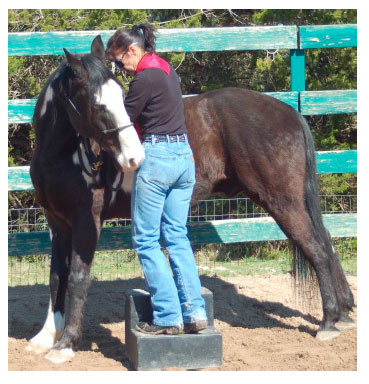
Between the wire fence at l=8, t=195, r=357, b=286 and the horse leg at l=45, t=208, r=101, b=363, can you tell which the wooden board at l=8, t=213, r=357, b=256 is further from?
the horse leg at l=45, t=208, r=101, b=363

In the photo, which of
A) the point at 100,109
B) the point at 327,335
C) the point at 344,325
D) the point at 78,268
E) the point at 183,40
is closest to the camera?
the point at 100,109

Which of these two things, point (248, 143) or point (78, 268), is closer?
point (78, 268)

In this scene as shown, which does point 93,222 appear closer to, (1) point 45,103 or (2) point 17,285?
(1) point 45,103

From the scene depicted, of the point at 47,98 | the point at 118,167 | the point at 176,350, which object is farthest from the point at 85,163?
the point at 176,350

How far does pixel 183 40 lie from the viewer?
20.0 ft

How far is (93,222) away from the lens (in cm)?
463

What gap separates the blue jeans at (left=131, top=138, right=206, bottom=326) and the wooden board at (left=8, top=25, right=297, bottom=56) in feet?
7.04

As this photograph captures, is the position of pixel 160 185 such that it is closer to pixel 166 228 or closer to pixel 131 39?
pixel 166 228

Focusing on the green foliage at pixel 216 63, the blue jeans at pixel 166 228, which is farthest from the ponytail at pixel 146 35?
the green foliage at pixel 216 63

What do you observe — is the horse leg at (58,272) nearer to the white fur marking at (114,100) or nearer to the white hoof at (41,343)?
the white hoof at (41,343)

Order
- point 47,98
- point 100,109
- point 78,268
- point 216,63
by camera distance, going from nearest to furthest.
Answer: point 100,109 < point 78,268 < point 47,98 < point 216,63

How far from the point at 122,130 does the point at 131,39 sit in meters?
0.65

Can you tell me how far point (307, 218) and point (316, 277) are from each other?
50 cm

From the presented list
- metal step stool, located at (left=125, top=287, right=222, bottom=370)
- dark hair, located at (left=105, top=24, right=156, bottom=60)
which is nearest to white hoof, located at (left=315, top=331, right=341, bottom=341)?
metal step stool, located at (left=125, top=287, right=222, bottom=370)
